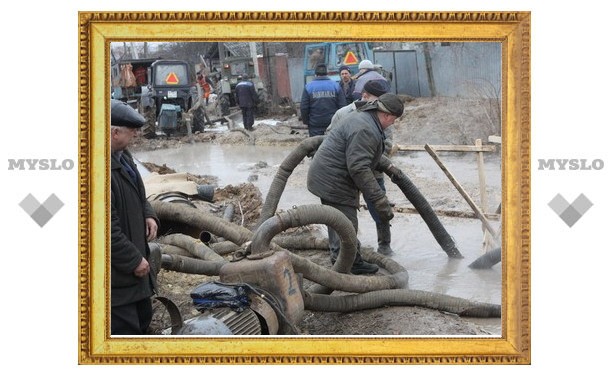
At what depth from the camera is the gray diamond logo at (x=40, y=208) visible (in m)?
5.20

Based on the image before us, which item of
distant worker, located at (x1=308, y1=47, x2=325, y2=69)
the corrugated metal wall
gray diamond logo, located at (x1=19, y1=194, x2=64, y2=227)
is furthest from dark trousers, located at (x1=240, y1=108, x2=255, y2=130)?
gray diamond logo, located at (x1=19, y1=194, x2=64, y2=227)

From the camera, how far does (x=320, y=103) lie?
716 centimetres

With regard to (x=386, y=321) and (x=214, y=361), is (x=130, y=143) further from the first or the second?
(x=386, y=321)

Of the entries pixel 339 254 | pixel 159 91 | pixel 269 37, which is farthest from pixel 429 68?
pixel 159 91

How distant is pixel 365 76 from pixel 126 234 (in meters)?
2.07

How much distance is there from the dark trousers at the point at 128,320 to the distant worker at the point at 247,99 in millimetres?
1714

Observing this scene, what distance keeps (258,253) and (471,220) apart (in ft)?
5.84

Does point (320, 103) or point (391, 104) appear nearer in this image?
point (391, 104)

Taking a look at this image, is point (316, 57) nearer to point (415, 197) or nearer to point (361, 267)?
point (415, 197)

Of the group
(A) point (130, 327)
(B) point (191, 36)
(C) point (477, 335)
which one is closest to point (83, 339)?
(A) point (130, 327)

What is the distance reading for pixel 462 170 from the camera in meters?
6.57

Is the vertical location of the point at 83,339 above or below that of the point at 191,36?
below

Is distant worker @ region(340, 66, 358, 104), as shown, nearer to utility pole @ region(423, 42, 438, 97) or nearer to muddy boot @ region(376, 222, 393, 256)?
utility pole @ region(423, 42, 438, 97)
